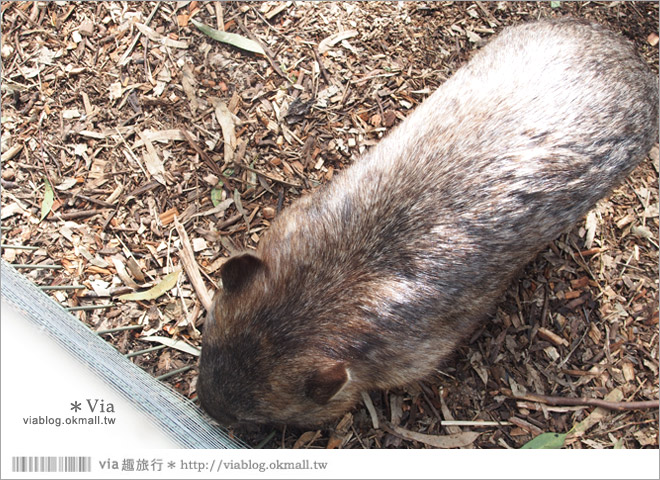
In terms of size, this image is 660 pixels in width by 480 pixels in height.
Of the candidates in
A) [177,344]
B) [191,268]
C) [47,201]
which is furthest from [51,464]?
[47,201]

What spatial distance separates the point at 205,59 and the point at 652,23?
4.46 meters

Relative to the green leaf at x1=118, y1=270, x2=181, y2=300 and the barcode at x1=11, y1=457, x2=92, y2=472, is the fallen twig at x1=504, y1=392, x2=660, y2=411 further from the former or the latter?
the barcode at x1=11, y1=457, x2=92, y2=472

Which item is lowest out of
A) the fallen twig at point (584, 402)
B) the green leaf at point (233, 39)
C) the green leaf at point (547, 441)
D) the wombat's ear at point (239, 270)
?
the green leaf at point (547, 441)

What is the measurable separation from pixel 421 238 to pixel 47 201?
134 inches

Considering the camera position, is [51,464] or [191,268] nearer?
[51,464]

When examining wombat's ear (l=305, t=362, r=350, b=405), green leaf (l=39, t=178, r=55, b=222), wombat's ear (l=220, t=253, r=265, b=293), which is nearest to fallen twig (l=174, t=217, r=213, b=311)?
wombat's ear (l=220, t=253, r=265, b=293)

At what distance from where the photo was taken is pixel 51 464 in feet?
10.9

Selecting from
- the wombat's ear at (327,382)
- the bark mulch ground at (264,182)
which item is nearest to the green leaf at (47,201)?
the bark mulch ground at (264,182)

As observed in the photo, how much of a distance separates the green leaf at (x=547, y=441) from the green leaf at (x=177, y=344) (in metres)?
2.92

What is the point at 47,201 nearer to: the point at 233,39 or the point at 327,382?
the point at 233,39

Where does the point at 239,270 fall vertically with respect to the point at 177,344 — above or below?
above

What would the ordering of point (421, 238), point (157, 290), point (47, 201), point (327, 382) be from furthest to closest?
point (47, 201), point (157, 290), point (421, 238), point (327, 382)

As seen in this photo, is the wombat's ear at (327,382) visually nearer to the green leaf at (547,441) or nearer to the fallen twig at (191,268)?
the fallen twig at (191,268)

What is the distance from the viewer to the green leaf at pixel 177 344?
4223 mm
